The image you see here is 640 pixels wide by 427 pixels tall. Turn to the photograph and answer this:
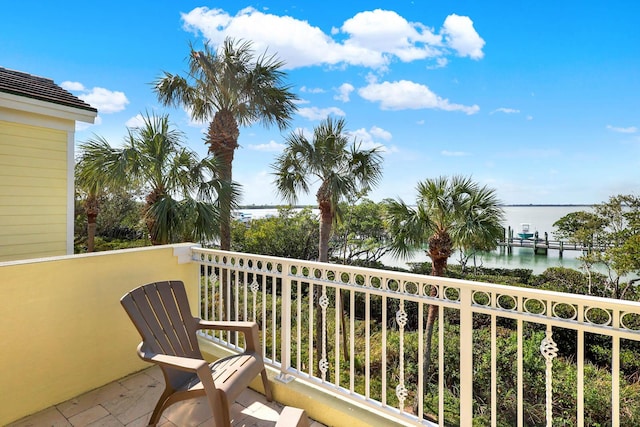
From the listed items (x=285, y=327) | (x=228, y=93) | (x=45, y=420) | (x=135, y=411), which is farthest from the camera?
(x=228, y=93)

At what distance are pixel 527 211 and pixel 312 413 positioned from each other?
24431mm

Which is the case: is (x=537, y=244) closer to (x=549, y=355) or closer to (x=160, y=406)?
(x=549, y=355)

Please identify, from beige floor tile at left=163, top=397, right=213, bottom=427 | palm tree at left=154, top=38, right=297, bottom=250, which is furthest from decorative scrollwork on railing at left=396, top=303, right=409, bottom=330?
palm tree at left=154, top=38, right=297, bottom=250

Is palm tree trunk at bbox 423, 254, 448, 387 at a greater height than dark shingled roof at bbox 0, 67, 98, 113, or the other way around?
dark shingled roof at bbox 0, 67, 98, 113

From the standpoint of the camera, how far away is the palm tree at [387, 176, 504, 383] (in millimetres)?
7133

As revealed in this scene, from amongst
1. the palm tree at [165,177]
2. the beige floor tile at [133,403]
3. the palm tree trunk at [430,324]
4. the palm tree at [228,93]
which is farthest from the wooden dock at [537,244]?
the beige floor tile at [133,403]

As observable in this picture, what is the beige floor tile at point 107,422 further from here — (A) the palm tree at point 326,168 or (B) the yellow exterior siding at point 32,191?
(A) the palm tree at point 326,168

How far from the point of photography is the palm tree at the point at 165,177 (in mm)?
5125

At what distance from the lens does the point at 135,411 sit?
2518 millimetres

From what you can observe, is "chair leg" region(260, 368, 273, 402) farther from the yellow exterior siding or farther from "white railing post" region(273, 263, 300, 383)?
the yellow exterior siding

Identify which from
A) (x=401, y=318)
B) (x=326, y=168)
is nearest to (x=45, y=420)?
(x=401, y=318)

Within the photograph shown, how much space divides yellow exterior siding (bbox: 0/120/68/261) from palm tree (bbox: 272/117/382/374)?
512cm

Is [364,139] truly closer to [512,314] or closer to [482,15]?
[482,15]

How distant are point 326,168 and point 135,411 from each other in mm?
6928
